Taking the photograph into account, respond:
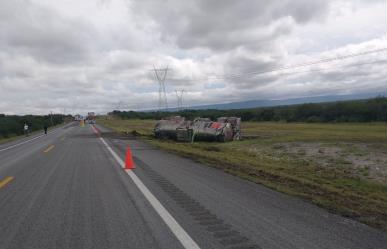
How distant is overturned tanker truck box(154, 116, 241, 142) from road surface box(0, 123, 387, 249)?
66.1 feet

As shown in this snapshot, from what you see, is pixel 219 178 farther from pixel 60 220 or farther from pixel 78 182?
pixel 60 220

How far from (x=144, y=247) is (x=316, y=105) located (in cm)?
9003

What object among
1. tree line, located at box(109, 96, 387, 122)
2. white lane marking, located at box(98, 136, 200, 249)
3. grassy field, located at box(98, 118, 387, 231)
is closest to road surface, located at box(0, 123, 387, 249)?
white lane marking, located at box(98, 136, 200, 249)

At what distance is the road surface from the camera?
17.0 feet

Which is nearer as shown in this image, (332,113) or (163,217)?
(163,217)

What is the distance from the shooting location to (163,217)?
6.39 m

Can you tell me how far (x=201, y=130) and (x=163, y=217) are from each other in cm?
2492

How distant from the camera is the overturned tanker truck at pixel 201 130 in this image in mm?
30734

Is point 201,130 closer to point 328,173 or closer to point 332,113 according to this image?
point 328,173

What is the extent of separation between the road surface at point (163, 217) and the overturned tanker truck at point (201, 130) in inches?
794

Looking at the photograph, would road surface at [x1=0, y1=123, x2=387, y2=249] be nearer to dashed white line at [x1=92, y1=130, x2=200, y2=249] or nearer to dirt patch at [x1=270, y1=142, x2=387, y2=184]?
dashed white line at [x1=92, y1=130, x2=200, y2=249]

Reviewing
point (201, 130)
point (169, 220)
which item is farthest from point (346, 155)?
point (201, 130)

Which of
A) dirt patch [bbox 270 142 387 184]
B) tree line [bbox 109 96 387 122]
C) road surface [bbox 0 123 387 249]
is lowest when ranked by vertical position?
tree line [bbox 109 96 387 122]

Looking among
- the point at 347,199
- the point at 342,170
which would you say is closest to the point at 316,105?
the point at 342,170
